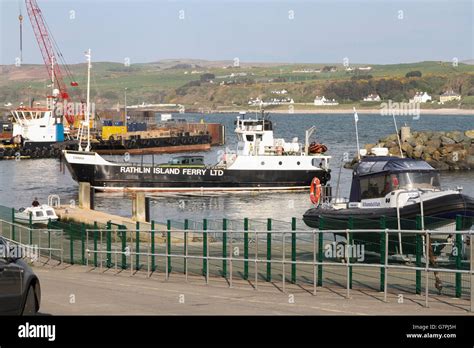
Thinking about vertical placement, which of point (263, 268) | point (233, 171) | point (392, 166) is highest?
point (392, 166)

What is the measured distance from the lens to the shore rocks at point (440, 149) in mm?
95250

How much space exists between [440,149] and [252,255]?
7410cm

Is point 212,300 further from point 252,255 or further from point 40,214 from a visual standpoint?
point 40,214

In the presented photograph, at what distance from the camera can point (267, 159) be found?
76938mm

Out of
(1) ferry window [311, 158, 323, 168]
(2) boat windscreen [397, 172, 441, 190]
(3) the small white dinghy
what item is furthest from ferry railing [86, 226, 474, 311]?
(1) ferry window [311, 158, 323, 168]

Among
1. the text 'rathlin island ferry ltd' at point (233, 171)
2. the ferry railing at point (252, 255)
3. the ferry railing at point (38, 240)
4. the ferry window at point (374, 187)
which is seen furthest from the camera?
the text 'rathlin island ferry ltd' at point (233, 171)

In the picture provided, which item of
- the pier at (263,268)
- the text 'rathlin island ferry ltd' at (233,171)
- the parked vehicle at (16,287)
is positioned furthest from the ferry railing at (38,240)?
the text 'rathlin island ferry ltd' at (233,171)

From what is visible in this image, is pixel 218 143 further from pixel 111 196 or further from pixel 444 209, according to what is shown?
pixel 444 209

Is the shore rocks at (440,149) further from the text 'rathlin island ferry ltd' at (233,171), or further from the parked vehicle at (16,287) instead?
the parked vehicle at (16,287)

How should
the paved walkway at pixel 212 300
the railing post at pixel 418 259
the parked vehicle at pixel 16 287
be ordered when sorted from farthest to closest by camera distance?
the railing post at pixel 418 259 → the paved walkway at pixel 212 300 → the parked vehicle at pixel 16 287

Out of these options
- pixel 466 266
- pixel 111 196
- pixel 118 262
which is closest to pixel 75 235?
pixel 118 262

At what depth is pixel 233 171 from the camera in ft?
251

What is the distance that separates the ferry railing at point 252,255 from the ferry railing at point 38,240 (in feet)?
5.00

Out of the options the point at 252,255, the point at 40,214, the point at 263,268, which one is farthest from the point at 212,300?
the point at 40,214
